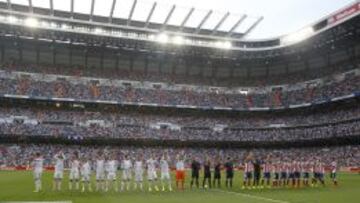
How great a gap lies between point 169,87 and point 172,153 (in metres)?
15.0

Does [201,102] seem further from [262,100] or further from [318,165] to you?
[318,165]

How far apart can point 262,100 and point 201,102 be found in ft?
36.9

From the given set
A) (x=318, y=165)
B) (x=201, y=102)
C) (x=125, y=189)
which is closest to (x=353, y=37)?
(x=201, y=102)

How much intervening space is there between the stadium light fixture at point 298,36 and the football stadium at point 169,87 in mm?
156

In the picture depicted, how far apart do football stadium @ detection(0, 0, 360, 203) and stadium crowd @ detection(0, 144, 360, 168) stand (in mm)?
221

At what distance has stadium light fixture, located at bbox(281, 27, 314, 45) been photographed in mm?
70500

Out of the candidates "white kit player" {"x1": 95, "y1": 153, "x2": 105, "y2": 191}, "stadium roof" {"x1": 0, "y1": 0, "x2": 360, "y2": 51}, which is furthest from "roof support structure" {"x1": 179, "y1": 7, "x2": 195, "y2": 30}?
"white kit player" {"x1": 95, "y1": 153, "x2": 105, "y2": 191}

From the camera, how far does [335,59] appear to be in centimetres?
7606

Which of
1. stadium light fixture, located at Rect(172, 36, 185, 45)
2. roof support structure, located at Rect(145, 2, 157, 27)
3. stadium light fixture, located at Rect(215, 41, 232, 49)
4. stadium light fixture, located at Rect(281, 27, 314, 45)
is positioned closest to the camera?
roof support structure, located at Rect(145, 2, 157, 27)

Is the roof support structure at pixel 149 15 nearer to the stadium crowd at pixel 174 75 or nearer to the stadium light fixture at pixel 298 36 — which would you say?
the stadium crowd at pixel 174 75

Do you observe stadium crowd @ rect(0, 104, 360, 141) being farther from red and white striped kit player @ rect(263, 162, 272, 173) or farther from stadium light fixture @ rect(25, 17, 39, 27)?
red and white striped kit player @ rect(263, 162, 272, 173)

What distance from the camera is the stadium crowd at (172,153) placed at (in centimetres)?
6381

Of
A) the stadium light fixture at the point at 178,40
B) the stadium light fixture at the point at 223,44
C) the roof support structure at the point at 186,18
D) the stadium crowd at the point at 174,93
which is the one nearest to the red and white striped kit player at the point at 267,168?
the roof support structure at the point at 186,18

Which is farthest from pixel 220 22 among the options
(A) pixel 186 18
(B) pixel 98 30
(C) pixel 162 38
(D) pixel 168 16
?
(B) pixel 98 30
